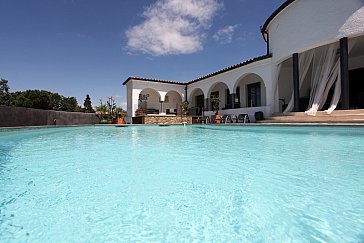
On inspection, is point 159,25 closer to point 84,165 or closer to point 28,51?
point 28,51

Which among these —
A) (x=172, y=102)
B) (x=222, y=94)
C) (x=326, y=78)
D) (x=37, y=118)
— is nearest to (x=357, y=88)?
(x=326, y=78)

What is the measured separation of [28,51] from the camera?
15297mm

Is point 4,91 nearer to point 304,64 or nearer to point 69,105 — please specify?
point 69,105

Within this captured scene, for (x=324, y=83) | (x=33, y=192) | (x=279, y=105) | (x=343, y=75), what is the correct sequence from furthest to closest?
(x=279, y=105) → (x=324, y=83) → (x=343, y=75) → (x=33, y=192)

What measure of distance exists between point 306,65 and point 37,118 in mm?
15480

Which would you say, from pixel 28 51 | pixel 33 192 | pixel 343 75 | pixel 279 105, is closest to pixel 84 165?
pixel 33 192

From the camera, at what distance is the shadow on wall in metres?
9.17

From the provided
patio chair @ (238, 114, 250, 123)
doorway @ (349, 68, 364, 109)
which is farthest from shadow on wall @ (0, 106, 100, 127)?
doorway @ (349, 68, 364, 109)

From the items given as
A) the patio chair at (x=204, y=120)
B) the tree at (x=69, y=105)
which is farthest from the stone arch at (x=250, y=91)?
the tree at (x=69, y=105)

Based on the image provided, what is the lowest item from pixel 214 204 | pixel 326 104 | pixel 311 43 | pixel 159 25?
pixel 214 204

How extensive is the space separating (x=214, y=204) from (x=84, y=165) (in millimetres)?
2020

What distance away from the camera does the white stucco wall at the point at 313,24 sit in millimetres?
8352

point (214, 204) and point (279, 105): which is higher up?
point (279, 105)

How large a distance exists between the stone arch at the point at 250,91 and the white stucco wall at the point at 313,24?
3.07 m
